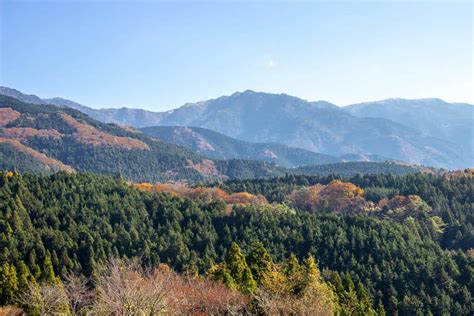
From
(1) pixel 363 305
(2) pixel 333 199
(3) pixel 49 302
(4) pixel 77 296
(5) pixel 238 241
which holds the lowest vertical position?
(5) pixel 238 241

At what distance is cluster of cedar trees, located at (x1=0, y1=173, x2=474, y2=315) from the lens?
8512cm

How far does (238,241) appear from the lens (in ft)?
395

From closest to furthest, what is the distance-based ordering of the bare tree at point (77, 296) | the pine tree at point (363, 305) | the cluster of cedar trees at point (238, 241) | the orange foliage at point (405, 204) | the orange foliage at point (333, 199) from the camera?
1. the bare tree at point (77, 296)
2. the pine tree at point (363, 305)
3. the cluster of cedar trees at point (238, 241)
4. the orange foliage at point (405, 204)
5. the orange foliage at point (333, 199)

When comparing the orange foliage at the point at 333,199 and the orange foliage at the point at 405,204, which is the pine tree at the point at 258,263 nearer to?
the orange foliage at the point at 405,204

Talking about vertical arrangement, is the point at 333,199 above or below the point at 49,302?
below

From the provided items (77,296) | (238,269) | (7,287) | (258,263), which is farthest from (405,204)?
(77,296)

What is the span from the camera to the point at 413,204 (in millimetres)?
154250

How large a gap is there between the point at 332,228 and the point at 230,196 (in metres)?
75.2

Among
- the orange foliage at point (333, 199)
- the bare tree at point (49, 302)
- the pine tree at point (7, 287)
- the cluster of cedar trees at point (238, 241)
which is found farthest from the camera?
the orange foliage at point (333, 199)

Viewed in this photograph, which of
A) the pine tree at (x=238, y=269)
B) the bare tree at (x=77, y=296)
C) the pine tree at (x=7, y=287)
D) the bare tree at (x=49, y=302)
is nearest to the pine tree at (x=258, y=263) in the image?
the pine tree at (x=238, y=269)

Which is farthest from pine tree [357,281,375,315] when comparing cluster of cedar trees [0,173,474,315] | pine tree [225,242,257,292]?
pine tree [225,242,257,292]

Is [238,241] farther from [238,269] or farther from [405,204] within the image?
[405,204]

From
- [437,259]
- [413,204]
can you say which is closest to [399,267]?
[437,259]

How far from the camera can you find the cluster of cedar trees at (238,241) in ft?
279
